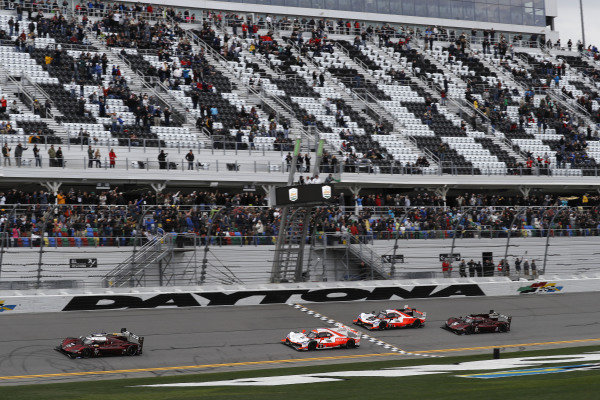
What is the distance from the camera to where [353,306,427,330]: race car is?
2588 centimetres

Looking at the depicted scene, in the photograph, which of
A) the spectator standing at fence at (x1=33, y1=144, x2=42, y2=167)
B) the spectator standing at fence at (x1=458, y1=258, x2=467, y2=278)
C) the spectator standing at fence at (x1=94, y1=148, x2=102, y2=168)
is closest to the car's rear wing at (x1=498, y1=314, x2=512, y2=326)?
the spectator standing at fence at (x1=458, y1=258, x2=467, y2=278)

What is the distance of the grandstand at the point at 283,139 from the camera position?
27812 mm

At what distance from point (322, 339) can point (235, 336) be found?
2.41 metres

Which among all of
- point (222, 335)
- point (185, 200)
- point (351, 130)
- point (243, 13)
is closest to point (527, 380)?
point (222, 335)

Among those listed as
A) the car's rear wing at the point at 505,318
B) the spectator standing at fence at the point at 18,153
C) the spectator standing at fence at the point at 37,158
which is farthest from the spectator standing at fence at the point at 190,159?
the car's rear wing at the point at 505,318

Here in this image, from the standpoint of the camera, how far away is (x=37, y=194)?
32594mm

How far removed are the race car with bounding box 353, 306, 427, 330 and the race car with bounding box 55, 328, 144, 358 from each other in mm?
6891

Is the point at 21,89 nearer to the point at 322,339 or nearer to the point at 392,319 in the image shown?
the point at 392,319

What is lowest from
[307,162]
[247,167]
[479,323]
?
[479,323]

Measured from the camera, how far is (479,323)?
26172 mm

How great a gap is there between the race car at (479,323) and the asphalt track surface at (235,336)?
27 cm

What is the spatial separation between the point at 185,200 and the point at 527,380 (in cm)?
2063

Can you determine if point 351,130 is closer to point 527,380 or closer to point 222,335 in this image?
point 222,335

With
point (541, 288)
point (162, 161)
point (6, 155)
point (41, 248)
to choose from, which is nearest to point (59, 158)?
point (6, 155)
